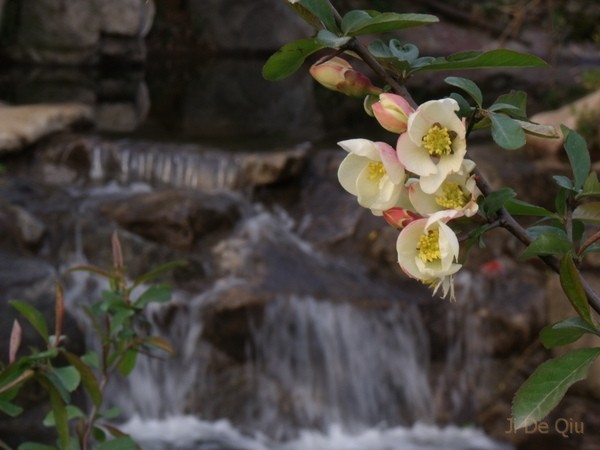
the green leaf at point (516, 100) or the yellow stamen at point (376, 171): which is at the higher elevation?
the green leaf at point (516, 100)

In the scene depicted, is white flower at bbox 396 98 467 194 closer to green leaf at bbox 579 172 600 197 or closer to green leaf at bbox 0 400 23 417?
green leaf at bbox 579 172 600 197

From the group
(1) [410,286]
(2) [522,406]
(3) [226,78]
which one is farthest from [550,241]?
(3) [226,78]

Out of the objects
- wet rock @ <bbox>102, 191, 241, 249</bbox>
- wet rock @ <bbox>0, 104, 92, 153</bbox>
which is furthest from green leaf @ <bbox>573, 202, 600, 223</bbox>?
wet rock @ <bbox>0, 104, 92, 153</bbox>

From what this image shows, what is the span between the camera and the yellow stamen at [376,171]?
2.26 ft

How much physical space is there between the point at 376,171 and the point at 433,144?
0.06 meters

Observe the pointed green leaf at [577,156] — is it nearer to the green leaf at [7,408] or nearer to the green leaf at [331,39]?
the green leaf at [331,39]

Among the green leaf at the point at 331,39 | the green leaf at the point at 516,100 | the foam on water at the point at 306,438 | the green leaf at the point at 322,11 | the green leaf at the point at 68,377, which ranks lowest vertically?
the foam on water at the point at 306,438

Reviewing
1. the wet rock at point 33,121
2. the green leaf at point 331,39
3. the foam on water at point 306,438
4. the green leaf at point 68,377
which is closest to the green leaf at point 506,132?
the green leaf at point 331,39

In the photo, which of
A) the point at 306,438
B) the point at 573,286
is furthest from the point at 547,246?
the point at 306,438

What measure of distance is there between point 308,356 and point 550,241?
409cm

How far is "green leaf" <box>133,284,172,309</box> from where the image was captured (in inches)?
54.2

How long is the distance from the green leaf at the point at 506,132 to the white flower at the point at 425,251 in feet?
0.25

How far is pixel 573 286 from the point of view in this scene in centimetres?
70

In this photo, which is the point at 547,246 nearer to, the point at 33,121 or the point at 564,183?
the point at 564,183
